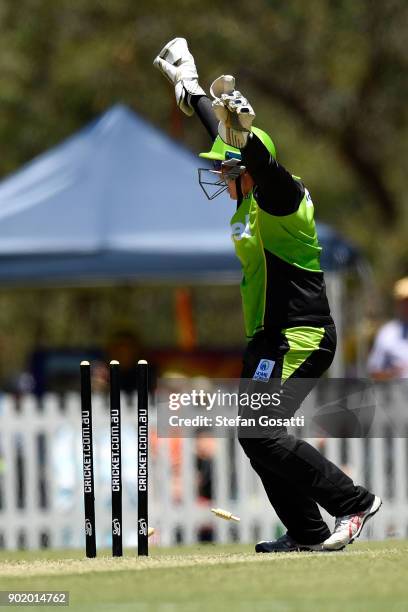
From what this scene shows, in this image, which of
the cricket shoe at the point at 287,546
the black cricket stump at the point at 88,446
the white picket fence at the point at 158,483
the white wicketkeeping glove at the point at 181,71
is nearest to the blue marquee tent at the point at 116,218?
the white picket fence at the point at 158,483

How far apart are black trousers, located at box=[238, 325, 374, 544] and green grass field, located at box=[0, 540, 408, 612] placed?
26 cm

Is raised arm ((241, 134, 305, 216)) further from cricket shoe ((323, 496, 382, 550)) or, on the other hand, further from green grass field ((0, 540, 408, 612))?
green grass field ((0, 540, 408, 612))

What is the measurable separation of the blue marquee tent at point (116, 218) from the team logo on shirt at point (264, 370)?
5418 millimetres

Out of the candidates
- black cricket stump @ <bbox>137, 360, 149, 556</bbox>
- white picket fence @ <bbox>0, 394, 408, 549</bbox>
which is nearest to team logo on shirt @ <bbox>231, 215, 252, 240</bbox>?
black cricket stump @ <bbox>137, 360, 149, 556</bbox>

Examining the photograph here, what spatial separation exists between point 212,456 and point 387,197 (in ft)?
37.2

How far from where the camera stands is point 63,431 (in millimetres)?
11406

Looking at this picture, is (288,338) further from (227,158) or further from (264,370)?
(227,158)

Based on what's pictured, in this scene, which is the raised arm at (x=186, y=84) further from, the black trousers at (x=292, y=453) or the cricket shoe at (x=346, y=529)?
the cricket shoe at (x=346, y=529)

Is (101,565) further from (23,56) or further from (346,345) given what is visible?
(23,56)

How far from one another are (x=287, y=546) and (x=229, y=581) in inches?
50.1

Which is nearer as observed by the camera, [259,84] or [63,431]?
[63,431]

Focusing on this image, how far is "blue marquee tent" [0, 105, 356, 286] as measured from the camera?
500 inches

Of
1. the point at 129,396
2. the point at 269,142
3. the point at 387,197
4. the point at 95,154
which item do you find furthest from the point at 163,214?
the point at 387,197

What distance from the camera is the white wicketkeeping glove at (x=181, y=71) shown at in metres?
8.00
